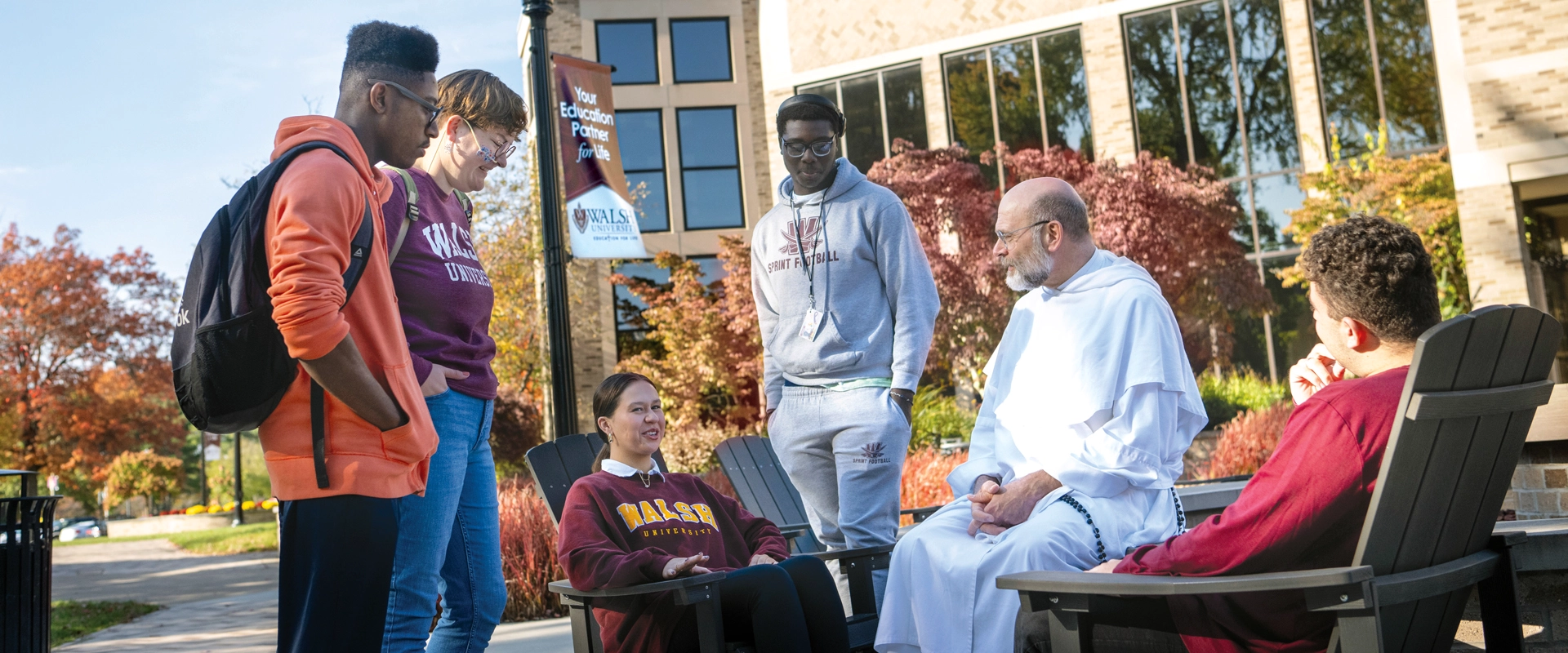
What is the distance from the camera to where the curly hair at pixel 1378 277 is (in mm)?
2115

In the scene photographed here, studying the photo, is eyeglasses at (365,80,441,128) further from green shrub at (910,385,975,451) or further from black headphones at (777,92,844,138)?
green shrub at (910,385,975,451)

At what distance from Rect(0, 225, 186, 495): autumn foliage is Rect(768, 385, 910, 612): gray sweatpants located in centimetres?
2611

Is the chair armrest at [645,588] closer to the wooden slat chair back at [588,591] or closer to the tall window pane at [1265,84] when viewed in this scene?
the wooden slat chair back at [588,591]

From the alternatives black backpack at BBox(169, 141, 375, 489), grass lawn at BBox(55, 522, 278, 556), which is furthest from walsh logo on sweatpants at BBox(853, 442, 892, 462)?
grass lawn at BBox(55, 522, 278, 556)

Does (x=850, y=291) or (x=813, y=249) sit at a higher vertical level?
(x=813, y=249)

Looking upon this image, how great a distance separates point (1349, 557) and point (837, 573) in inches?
117

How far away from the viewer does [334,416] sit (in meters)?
2.08

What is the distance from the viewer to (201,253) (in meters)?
2.02

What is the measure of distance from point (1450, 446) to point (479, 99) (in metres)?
2.55

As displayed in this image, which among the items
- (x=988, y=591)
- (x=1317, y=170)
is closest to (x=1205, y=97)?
(x=1317, y=170)

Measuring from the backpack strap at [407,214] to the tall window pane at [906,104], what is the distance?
18630mm

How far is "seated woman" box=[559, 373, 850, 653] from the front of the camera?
124 inches

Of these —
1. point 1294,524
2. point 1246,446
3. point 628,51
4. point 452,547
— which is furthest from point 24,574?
point 628,51

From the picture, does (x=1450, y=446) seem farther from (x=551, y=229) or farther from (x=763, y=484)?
(x=551, y=229)
